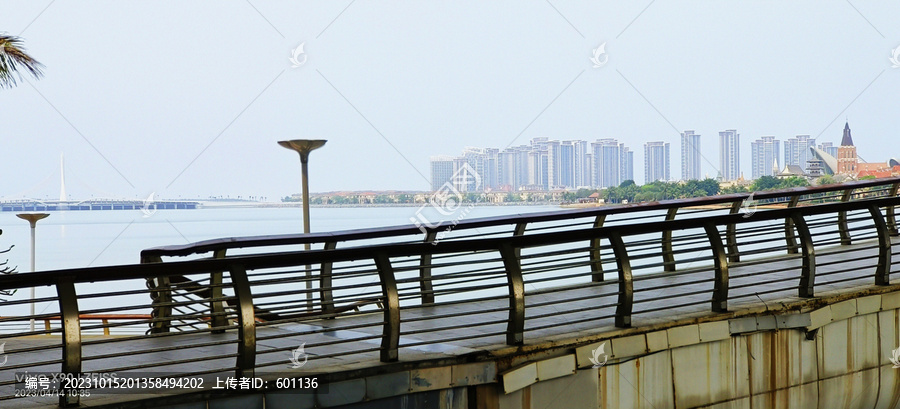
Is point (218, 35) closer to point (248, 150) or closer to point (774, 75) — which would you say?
point (248, 150)

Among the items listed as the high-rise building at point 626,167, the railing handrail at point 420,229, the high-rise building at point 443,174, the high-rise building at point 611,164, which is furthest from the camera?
the high-rise building at point 626,167

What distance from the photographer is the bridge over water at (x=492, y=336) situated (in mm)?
4953

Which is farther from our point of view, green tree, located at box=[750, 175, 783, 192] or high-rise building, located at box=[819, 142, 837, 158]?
high-rise building, located at box=[819, 142, 837, 158]

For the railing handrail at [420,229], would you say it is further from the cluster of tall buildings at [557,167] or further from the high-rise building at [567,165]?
the high-rise building at [567,165]

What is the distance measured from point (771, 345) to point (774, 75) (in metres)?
85.7

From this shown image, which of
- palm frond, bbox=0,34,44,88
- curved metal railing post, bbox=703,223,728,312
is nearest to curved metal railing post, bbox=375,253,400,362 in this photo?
curved metal railing post, bbox=703,223,728,312

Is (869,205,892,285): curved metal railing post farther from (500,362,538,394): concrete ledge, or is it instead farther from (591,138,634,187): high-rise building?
(591,138,634,187): high-rise building

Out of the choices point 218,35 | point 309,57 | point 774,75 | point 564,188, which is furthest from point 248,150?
point 309,57

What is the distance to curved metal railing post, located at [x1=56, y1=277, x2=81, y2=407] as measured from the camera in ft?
14.3

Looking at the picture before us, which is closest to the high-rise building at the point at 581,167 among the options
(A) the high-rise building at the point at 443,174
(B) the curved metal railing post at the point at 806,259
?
(A) the high-rise building at the point at 443,174

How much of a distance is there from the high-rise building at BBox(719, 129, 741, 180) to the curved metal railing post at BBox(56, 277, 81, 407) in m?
31.1

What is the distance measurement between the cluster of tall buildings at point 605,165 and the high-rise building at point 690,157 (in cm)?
12

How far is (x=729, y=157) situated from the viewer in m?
46.3

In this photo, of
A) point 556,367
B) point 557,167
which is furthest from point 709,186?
point 556,367
